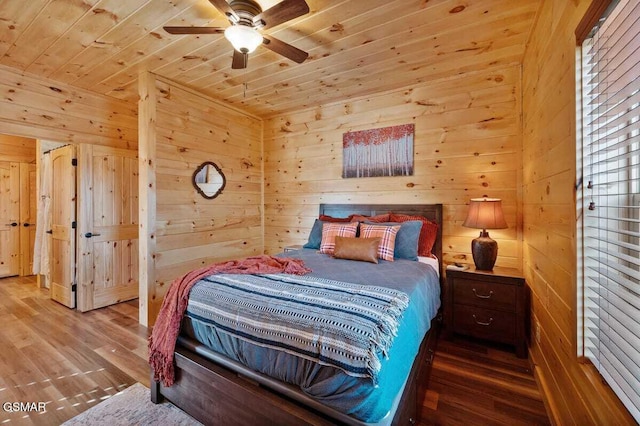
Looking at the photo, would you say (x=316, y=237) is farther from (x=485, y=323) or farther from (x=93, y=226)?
(x=93, y=226)

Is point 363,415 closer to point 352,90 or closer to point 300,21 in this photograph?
point 300,21

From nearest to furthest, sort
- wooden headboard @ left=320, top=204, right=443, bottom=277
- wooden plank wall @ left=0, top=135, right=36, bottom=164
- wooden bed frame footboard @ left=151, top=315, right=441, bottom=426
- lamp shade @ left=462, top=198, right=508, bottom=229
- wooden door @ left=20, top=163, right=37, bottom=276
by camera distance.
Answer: wooden bed frame footboard @ left=151, top=315, right=441, bottom=426 → lamp shade @ left=462, top=198, right=508, bottom=229 → wooden headboard @ left=320, top=204, right=443, bottom=277 → wooden plank wall @ left=0, top=135, right=36, bottom=164 → wooden door @ left=20, top=163, right=37, bottom=276

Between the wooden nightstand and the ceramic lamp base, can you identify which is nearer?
the wooden nightstand

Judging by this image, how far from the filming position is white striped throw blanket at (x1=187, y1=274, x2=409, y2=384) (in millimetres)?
1140

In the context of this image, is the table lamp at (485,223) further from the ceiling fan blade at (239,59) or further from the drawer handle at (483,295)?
the ceiling fan blade at (239,59)

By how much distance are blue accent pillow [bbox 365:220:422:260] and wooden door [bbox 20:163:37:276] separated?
630 cm

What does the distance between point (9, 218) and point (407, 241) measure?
646cm

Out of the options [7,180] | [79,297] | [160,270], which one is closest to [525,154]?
[160,270]

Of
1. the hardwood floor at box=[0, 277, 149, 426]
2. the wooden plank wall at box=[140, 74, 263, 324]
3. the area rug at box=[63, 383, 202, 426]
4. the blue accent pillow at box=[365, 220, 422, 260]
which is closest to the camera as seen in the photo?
the area rug at box=[63, 383, 202, 426]

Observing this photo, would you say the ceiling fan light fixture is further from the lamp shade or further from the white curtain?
the white curtain

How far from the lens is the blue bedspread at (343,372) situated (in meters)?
1.12

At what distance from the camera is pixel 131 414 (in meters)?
1.71
